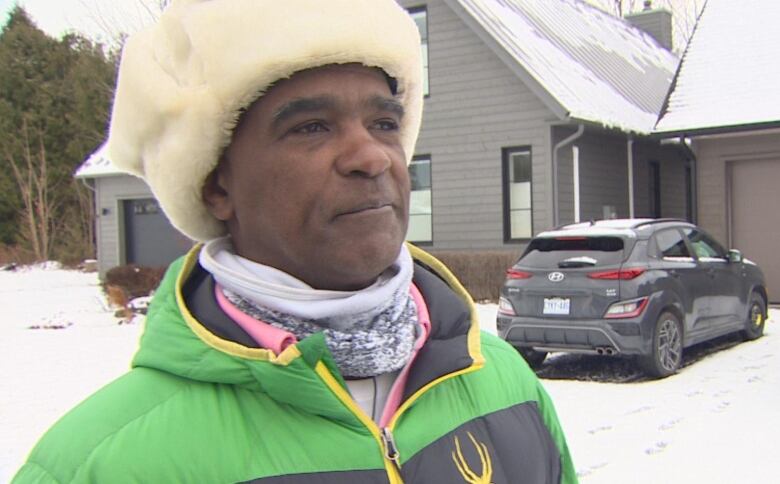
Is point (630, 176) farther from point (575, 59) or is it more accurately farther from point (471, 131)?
point (471, 131)

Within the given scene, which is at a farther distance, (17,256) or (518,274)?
(17,256)

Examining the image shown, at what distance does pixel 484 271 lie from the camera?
1481 centimetres

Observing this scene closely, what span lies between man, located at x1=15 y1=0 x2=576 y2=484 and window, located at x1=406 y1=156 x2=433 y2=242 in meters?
14.7

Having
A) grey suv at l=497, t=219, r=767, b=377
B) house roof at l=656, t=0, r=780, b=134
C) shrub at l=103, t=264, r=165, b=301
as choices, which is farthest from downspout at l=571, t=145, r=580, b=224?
shrub at l=103, t=264, r=165, b=301

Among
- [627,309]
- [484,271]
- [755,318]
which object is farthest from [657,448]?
[484,271]

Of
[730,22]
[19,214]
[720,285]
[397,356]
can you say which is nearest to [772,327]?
[720,285]

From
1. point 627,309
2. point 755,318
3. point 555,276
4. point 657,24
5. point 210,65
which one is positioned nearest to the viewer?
point 210,65

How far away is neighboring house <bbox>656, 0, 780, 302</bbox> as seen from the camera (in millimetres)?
14289

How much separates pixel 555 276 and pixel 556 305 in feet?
1.03

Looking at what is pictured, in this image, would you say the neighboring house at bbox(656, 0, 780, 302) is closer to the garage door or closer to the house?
the garage door

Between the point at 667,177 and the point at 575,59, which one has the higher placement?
the point at 575,59

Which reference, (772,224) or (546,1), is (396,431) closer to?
(772,224)

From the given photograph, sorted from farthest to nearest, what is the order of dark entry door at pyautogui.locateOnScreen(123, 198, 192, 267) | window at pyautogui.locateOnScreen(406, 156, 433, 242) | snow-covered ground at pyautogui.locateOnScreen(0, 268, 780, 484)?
dark entry door at pyautogui.locateOnScreen(123, 198, 192, 267), window at pyautogui.locateOnScreen(406, 156, 433, 242), snow-covered ground at pyautogui.locateOnScreen(0, 268, 780, 484)

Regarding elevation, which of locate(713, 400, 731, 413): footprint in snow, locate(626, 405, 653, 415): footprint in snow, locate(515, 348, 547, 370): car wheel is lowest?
locate(713, 400, 731, 413): footprint in snow
